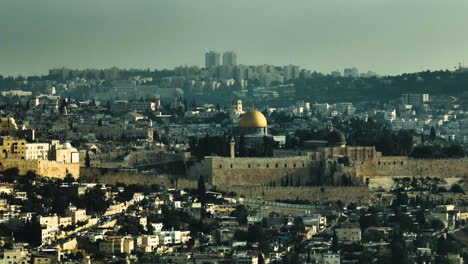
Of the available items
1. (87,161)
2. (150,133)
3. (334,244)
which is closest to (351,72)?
(150,133)

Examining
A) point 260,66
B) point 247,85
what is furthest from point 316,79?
point 260,66

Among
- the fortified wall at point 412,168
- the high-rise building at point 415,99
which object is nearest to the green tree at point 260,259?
the fortified wall at point 412,168

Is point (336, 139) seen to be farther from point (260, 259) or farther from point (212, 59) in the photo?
point (212, 59)

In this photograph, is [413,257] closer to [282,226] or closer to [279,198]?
[282,226]

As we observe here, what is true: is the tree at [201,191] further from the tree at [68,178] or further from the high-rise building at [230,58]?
the high-rise building at [230,58]

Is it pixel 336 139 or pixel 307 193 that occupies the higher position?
pixel 336 139

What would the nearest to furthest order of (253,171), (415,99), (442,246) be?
(442,246) < (253,171) < (415,99)

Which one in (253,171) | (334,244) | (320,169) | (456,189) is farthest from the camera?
(456,189)

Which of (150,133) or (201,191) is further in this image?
(150,133)
